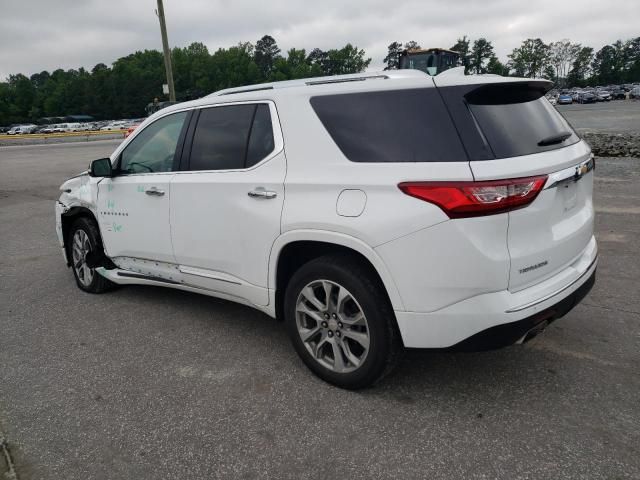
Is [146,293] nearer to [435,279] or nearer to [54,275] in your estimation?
[54,275]

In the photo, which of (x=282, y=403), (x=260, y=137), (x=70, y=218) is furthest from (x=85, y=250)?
(x=282, y=403)

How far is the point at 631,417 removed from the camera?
2748 mm

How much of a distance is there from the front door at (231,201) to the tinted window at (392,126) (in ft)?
1.45

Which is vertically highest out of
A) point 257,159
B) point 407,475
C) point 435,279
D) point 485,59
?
point 485,59

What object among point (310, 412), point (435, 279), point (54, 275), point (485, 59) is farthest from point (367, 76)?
point (485, 59)

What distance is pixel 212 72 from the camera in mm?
115812

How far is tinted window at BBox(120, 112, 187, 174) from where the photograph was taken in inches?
161

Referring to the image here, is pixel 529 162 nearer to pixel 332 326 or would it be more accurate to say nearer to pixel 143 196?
pixel 332 326

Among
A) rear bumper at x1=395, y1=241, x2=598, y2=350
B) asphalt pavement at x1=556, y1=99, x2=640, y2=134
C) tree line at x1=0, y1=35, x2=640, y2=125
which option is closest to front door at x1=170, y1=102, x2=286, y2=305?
rear bumper at x1=395, y1=241, x2=598, y2=350

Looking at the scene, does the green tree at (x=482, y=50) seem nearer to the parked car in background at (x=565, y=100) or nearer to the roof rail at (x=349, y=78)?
the parked car in background at (x=565, y=100)

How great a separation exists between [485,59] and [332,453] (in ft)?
516

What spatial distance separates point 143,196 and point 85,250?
4.27 feet

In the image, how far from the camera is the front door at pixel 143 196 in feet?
13.3

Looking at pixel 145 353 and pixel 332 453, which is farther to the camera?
pixel 145 353
